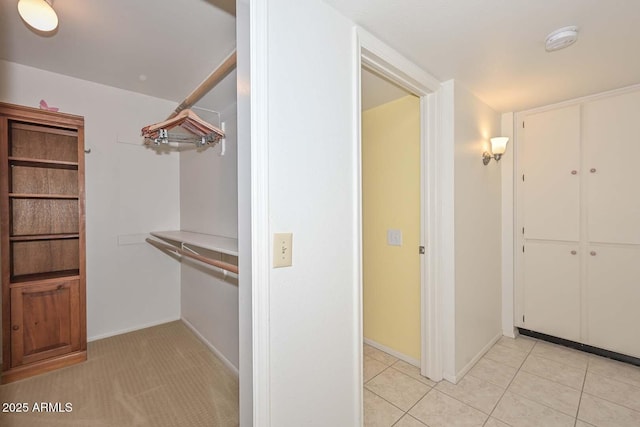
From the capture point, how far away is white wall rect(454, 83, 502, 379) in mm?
2082

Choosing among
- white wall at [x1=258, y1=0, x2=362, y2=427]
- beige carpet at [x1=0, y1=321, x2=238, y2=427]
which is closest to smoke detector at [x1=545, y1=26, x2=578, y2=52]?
white wall at [x1=258, y1=0, x2=362, y2=427]

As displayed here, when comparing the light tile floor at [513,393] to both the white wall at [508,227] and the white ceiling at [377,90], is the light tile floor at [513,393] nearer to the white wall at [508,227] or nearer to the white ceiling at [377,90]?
the white wall at [508,227]

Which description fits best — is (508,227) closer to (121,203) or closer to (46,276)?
(121,203)

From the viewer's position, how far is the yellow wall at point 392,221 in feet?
7.57

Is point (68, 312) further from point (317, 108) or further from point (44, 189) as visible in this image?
point (317, 108)

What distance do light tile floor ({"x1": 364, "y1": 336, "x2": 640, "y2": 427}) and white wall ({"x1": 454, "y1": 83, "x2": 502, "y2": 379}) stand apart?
204 mm

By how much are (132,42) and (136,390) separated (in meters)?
2.53

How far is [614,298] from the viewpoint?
7.47 ft

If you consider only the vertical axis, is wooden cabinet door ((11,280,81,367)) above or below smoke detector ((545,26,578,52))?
below

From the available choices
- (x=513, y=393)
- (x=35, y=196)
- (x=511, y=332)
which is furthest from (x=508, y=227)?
(x=35, y=196)

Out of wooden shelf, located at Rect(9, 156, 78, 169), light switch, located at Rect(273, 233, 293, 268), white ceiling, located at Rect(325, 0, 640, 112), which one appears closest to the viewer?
light switch, located at Rect(273, 233, 293, 268)

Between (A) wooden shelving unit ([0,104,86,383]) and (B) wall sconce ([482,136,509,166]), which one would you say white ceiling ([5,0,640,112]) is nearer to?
(B) wall sconce ([482,136,509,166])

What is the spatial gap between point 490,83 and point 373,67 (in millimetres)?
1152

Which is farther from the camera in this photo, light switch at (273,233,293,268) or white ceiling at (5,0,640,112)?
white ceiling at (5,0,640,112)
